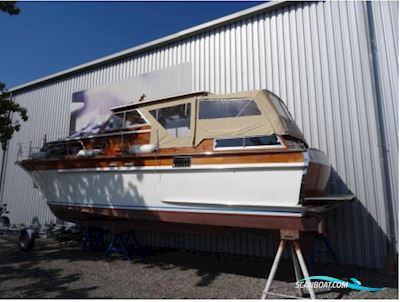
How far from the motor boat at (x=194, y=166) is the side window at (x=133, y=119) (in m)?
0.02

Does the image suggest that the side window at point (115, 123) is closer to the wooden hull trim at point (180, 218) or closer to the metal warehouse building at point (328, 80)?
the wooden hull trim at point (180, 218)

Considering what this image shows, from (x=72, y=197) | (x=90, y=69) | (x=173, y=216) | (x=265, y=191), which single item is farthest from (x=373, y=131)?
(x=90, y=69)

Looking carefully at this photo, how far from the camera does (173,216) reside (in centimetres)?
488

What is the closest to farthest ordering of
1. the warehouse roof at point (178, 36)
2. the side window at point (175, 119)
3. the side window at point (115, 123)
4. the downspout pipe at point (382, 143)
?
1. the side window at point (175, 119)
2. the downspout pipe at point (382, 143)
3. the side window at point (115, 123)
4. the warehouse roof at point (178, 36)

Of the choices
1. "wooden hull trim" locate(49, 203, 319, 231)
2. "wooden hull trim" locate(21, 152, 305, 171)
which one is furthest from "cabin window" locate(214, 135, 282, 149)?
"wooden hull trim" locate(49, 203, 319, 231)

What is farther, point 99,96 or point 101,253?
point 99,96

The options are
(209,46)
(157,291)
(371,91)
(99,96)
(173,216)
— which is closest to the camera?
(157,291)

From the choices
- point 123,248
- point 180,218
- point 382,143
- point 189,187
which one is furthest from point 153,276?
point 382,143

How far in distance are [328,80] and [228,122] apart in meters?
2.67

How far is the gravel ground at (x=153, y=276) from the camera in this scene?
411cm

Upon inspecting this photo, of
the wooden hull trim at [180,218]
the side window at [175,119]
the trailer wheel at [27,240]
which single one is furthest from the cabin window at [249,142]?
the trailer wheel at [27,240]

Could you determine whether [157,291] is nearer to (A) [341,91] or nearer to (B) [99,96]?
(A) [341,91]

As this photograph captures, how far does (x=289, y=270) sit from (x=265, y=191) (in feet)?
6.22

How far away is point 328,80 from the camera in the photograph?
6.10 metres
